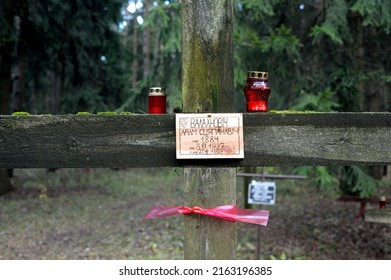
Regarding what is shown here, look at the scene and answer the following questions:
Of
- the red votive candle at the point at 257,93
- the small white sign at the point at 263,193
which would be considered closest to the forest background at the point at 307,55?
the small white sign at the point at 263,193

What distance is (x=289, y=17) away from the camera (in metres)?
7.95

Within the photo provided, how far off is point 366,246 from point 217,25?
7061mm

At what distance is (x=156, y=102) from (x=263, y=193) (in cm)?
504

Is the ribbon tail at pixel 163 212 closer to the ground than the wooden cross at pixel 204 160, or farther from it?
closer to the ground

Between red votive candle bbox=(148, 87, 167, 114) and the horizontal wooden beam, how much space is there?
5.6 inches

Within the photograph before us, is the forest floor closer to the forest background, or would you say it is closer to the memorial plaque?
the forest background

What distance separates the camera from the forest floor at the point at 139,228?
25.8ft

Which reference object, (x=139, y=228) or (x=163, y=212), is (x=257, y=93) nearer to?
(x=163, y=212)

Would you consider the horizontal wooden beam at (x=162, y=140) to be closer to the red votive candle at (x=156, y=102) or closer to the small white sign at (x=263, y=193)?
the red votive candle at (x=156, y=102)

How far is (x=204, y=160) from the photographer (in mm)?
2043

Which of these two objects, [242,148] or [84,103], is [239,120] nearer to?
[242,148]

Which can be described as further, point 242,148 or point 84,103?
point 84,103

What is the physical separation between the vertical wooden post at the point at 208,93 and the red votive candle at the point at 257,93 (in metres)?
0.12
